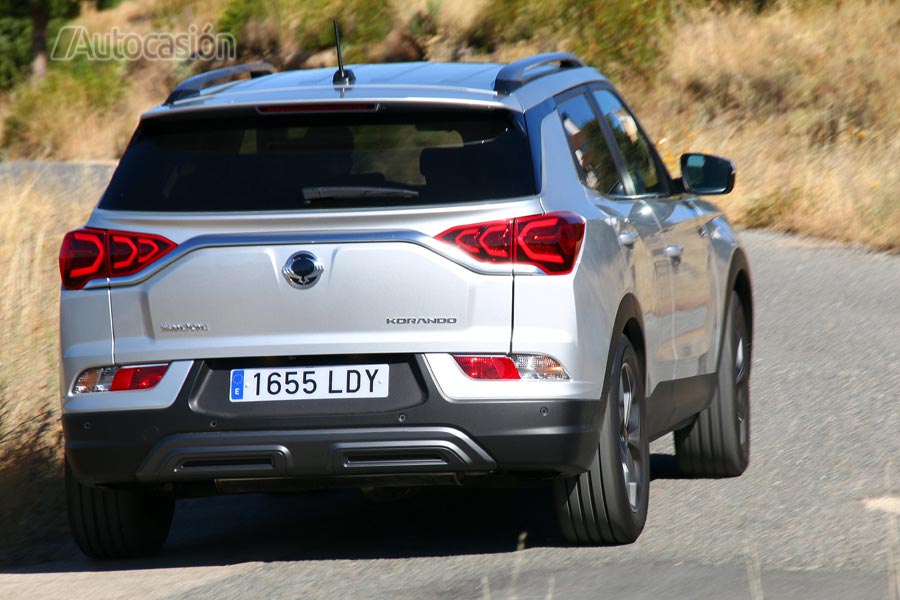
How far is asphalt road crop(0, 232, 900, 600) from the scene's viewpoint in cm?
538

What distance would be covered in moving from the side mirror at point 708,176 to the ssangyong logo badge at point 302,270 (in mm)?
2460

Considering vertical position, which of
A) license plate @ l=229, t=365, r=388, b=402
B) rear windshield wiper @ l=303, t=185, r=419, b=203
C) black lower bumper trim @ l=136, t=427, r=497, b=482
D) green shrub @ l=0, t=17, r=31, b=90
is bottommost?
green shrub @ l=0, t=17, r=31, b=90

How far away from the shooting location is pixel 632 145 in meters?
7.06

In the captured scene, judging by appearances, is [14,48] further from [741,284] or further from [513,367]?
[513,367]

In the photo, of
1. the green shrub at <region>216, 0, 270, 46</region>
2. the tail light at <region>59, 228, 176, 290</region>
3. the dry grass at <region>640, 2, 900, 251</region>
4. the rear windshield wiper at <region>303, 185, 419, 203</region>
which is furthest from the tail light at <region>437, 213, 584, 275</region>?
the green shrub at <region>216, 0, 270, 46</region>

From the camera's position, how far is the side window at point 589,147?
19.5 ft

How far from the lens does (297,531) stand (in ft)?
22.6

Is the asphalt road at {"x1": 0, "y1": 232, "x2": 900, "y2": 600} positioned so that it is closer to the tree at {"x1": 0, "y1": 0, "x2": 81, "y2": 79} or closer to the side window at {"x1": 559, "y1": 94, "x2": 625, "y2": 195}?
the side window at {"x1": 559, "y1": 94, "x2": 625, "y2": 195}

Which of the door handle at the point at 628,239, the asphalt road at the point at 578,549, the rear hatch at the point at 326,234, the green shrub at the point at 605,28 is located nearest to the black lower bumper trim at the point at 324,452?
the rear hatch at the point at 326,234

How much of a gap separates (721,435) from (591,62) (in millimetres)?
18265

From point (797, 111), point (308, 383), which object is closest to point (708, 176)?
point (308, 383)

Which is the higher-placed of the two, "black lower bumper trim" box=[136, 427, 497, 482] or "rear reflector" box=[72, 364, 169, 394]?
"rear reflector" box=[72, 364, 169, 394]

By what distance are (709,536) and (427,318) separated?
1.52 meters

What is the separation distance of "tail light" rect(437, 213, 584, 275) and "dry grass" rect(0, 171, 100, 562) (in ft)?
9.35
